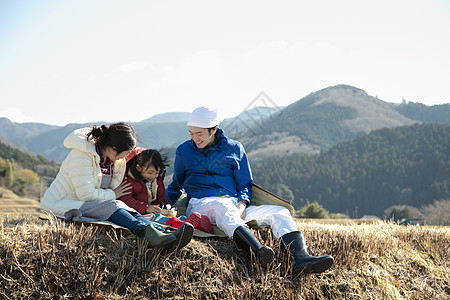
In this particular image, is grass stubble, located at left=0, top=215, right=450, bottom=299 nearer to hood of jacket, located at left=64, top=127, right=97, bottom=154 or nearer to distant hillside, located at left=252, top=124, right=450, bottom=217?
hood of jacket, located at left=64, top=127, right=97, bottom=154

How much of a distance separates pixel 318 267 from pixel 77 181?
2.46 meters

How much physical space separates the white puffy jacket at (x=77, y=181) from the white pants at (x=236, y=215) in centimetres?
101

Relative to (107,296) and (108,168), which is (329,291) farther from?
(108,168)

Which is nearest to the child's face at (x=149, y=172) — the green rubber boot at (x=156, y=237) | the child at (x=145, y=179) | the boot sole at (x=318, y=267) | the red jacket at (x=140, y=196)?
the child at (x=145, y=179)

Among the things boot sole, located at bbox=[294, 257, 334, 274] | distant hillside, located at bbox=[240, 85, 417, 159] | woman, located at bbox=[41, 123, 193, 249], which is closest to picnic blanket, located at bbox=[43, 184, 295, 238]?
woman, located at bbox=[41, 123, 193, 249]

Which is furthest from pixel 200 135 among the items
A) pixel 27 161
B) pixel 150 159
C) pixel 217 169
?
pixel 27 161

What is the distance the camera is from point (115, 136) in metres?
4.42

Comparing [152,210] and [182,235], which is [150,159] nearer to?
[152,210]

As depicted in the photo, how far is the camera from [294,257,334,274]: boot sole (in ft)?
12.8

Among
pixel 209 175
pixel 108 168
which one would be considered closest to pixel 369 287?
pixel 209 175

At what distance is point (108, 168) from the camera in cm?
470

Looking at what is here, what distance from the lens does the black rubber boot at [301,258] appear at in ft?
13.0

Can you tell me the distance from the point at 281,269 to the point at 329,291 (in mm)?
583

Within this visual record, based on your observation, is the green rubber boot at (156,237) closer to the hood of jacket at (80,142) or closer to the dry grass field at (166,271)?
the dry grass field at (166,271)
